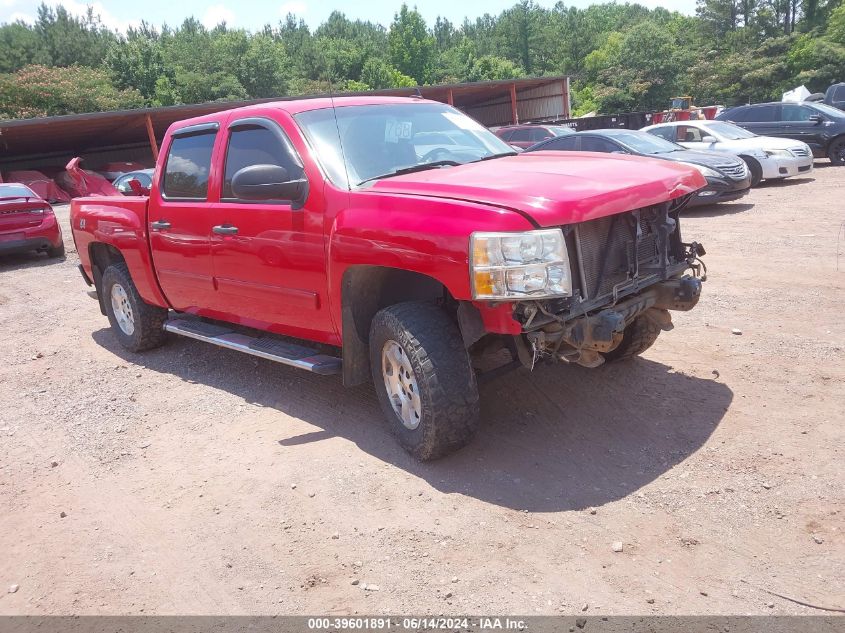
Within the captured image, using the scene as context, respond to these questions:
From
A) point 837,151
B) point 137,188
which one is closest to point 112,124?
point 837,151

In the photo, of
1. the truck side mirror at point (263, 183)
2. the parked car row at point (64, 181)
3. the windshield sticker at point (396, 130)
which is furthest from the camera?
the parked car row at point (64, 181)

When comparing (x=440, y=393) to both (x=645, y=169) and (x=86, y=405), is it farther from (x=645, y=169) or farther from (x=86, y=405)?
(x=86, y=405)

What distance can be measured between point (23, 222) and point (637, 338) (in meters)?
11.7

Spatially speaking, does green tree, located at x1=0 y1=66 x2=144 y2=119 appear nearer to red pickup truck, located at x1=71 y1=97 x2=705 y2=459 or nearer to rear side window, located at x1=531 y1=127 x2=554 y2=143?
rear side window, located at x1=531 y1=127 x2=554 y2=143

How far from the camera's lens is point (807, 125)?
1769 cm

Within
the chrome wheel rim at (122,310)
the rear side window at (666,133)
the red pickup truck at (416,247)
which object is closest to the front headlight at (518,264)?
the red pickup truck at (416,247)

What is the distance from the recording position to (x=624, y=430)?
4.34 m

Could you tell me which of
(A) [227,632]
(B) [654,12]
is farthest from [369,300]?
(B) [654,12]

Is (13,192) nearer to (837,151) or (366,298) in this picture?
(366,298)

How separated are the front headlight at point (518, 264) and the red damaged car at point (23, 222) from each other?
11.9m

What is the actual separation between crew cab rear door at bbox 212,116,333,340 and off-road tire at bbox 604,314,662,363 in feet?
6.71

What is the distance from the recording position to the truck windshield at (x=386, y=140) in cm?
449

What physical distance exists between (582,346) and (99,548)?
8.74 ft

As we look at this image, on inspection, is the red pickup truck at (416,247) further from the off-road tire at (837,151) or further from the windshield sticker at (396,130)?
the off-road tire at (837,151)
